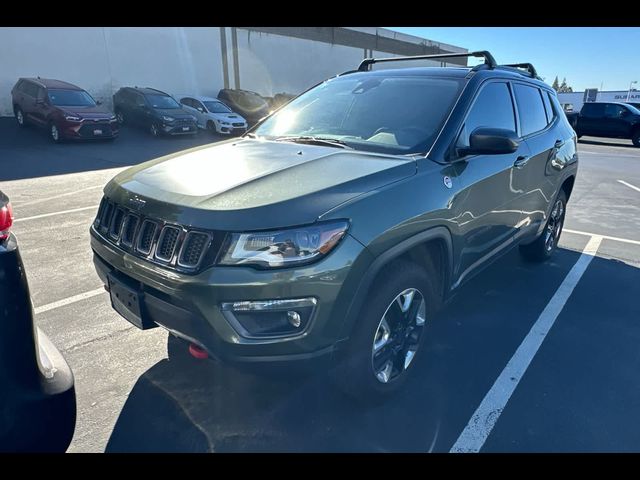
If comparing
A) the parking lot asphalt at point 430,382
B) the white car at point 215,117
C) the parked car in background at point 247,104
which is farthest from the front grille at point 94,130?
the parking lot asphalt at point 430,382

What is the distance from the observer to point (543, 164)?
416cm

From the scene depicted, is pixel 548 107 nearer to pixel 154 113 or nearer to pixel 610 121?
pixel 154 113

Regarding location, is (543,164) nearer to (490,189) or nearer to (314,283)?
(490,189)

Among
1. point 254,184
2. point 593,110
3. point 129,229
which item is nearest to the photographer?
point 254,184

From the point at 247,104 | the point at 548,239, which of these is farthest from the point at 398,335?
the point at 247,104

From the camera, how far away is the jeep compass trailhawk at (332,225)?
1.95 meters

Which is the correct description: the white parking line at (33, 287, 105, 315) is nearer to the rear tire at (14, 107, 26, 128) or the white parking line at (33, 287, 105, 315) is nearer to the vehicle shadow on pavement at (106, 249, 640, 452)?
the vehicle shadow on pavement at (106, 249, 640, 452)

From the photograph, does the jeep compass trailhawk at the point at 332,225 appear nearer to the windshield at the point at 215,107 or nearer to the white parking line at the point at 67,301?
the white parking line at the point at 67,301

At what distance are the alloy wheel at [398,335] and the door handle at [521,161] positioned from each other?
1583 millimetres

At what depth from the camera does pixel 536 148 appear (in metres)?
4.00

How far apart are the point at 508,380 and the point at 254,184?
207cm

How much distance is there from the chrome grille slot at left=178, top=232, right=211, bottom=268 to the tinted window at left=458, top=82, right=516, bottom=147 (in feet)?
5.70
